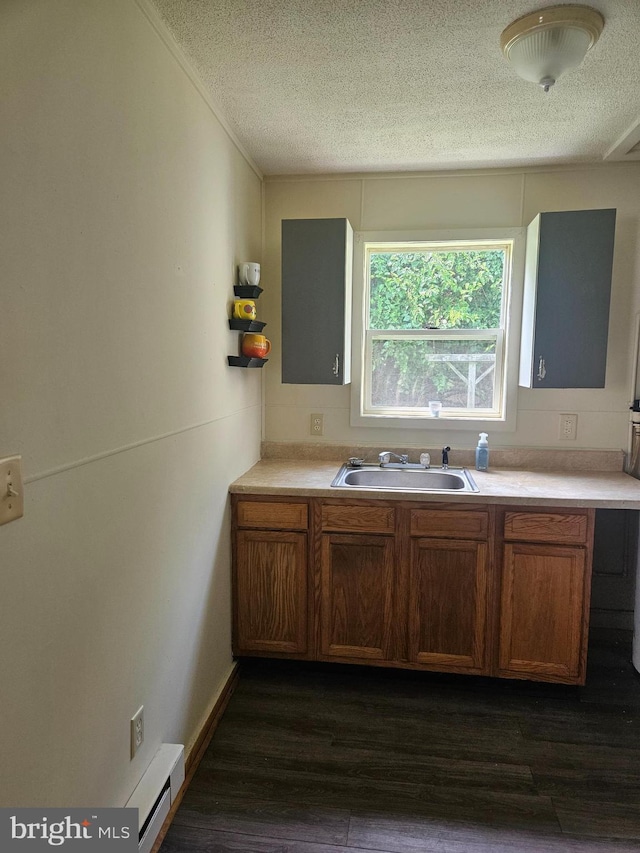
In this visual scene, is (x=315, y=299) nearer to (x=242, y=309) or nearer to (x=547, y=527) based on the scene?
(x=242, y=309)

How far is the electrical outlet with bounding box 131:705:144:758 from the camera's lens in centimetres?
146

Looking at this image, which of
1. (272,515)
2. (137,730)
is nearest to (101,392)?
(137,730)

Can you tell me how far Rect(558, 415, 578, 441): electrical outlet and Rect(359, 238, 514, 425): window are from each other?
1.02 ft

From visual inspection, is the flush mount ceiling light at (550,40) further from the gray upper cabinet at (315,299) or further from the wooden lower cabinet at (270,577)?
the wooden lower cabinet at (270,577)

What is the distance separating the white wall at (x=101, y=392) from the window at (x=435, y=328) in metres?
1.11

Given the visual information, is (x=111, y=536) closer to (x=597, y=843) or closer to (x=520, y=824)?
(x=520, y=824)

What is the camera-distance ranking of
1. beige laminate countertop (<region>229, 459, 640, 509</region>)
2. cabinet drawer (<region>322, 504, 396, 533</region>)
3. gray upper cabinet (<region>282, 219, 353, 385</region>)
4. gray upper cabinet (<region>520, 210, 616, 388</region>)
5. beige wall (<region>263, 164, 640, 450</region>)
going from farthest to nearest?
1. beige wall (<region>263, 164, 640, 450</region>)
2. gray upper cabinet (<region>282, 219, 353, 385</region>)
3. gray upper cabinet (<region>520, 210, 616, 388</region>)
4. cabinet drawer (<region>322, 504, 396, 533</region>)
5. beige laminate countertop (<region>229, 459, 640, 509</region>)

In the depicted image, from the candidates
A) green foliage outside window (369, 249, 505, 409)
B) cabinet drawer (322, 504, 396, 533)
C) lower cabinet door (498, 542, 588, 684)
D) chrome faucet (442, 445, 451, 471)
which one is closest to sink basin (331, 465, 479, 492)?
chrome faucet (442, 445, 451, 471)

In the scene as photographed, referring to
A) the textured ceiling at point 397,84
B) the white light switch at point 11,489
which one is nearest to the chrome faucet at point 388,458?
the textured ceiling at point 397,84

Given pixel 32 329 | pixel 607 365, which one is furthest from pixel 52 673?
pixel 607 365

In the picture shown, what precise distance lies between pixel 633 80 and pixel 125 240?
5.94 ft

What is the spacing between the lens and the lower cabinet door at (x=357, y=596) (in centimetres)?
229

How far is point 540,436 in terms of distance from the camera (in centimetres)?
277

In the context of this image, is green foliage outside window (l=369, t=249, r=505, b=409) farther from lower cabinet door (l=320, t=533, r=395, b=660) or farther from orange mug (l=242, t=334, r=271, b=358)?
lower cabinet door (l=320, t=533, r=395, b=660)
